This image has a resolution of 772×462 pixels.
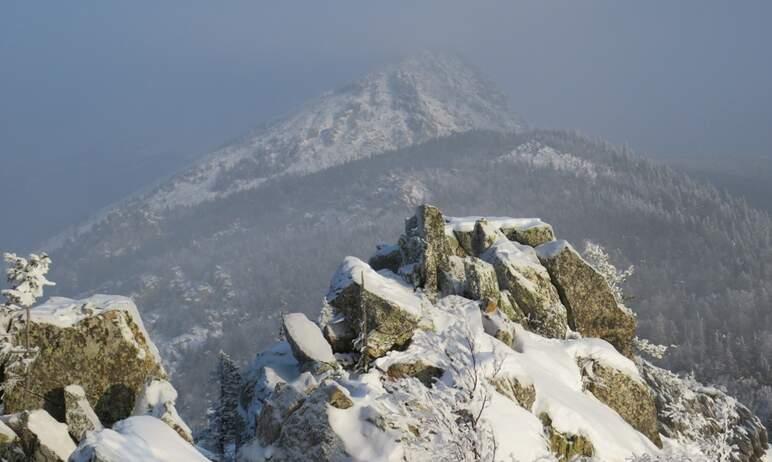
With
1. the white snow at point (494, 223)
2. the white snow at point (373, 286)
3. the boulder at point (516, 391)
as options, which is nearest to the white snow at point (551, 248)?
the white snow at point (494, 223)

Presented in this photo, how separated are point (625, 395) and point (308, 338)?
17.0 m

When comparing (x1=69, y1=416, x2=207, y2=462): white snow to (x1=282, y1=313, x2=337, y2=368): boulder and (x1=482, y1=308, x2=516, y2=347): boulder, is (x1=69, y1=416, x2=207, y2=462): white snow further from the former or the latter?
(x1=482, y1=308, x2=516, y2=347): boulder

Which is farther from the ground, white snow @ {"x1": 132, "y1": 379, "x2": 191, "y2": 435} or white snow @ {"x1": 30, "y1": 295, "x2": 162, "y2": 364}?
white snow @ {"x1": 30, "y1": 295, "x2": 162, "y2": 364}

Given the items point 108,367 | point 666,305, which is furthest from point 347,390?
point 666,305

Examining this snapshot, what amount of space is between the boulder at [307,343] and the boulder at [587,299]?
16139 mm

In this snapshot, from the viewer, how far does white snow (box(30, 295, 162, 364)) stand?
21.4 metres

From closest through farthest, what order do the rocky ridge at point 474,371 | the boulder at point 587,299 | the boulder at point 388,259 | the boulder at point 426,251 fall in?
the rocky ridge at point 474,371 < the boulder at point 426,251 < the boulder at point 587,299 < the boulder at point 388,259

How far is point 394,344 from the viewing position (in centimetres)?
2339

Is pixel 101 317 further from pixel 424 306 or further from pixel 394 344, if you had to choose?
pixel 424 306

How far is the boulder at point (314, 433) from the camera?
16422mm

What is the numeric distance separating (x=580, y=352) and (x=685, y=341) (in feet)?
515

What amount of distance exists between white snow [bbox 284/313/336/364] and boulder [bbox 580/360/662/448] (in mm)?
13455

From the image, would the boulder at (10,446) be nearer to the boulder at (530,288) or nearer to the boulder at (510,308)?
the boulder at (510,308)

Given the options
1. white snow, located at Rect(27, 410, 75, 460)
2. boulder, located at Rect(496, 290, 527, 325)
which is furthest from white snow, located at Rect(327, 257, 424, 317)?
white snow, located at Rect(27, 410, 75, 460)
